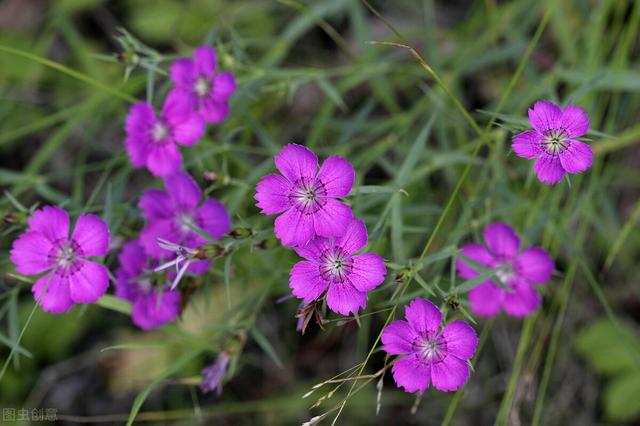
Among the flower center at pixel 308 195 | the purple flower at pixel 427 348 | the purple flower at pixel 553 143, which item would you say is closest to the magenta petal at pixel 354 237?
the flower center at pixel 308 195

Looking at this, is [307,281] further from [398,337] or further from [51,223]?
[51,223]

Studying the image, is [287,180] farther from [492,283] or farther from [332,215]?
Result: [492,283]

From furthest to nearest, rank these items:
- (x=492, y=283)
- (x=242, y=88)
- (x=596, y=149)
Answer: (x=596, y=149) → (x=242, y=88) → (x=492, y=283)

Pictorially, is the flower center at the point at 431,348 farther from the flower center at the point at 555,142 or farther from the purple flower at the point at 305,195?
the flower center at the point at 555,142

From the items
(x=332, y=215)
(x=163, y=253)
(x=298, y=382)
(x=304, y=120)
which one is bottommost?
(x=298, y=382)

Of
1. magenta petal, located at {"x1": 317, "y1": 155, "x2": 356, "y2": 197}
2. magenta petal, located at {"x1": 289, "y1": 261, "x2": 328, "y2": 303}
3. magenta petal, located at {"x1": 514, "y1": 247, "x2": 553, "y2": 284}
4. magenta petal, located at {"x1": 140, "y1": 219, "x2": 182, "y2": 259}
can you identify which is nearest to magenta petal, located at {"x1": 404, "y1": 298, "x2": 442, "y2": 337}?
magenta petal, located at {"x1": 289, "y1": 261, "x2": 328, "y2": 303}

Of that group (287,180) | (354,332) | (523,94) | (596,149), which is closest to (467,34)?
(523,94)

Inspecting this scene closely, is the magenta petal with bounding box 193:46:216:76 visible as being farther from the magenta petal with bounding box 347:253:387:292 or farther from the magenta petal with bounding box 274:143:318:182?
the magenta petal with bounding box 347:253:387:292
